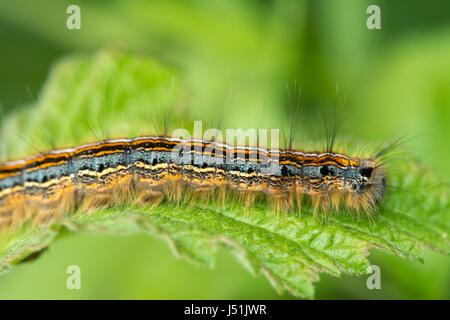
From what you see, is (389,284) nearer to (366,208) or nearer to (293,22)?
(366,208)

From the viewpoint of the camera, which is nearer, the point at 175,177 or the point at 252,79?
the point at 175,177

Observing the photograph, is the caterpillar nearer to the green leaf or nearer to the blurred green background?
the green leaf

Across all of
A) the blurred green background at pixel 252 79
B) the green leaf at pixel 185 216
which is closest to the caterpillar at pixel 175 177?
the green leaf at pixel 185 216

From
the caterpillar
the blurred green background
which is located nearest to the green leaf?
the caterpillar

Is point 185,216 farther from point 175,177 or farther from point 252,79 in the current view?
point 252,79

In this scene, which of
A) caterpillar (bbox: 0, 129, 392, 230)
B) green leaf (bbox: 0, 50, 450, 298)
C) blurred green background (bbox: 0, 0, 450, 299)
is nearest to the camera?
green leaf (bbox: 0, 50, 450, 298)

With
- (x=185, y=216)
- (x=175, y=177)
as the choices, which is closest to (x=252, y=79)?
(x=175, y=177)

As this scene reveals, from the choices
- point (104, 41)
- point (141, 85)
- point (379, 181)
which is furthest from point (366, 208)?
point (104, 41)
